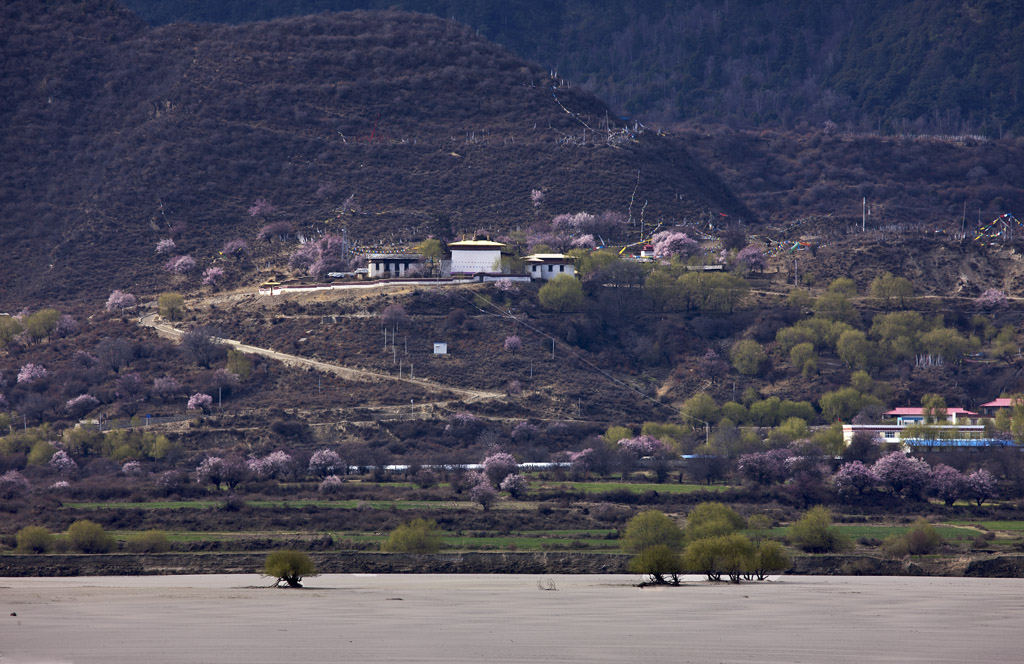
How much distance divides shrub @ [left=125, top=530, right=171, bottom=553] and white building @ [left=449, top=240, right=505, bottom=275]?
171 ft

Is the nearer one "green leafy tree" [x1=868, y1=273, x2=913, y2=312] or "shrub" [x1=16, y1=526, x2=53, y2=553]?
"shrub" [x1=16, y1=526, x2=53, y2=553]

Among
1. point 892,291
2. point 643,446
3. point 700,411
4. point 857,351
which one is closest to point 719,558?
point 643,446

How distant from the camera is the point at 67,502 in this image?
256 ft

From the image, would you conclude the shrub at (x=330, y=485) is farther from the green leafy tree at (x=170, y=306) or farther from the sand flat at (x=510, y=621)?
the green leafy tree at (x=170, y=306)

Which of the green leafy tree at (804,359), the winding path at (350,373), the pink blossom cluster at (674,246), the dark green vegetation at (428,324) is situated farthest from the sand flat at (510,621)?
the pink blossom cluster at (674,246)

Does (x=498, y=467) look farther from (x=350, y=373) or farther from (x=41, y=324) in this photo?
(x=41, y=324)

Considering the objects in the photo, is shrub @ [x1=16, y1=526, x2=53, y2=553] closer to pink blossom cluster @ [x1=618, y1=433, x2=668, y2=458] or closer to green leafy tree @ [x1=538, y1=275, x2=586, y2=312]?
pink blossom cluster @ [x1=618, y1=433, x2=668, y2=458]

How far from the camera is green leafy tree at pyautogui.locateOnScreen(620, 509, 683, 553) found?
191 ft

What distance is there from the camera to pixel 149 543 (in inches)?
2464

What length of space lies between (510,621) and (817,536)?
24.9 metres

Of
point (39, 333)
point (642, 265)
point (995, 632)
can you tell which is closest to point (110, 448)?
point (39, 333)

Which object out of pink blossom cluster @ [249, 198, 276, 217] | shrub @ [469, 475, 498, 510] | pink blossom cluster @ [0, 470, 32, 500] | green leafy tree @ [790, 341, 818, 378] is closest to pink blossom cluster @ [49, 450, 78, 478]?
pink blossom cluster @ [0, 470, 32, 500]

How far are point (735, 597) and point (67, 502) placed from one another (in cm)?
4321

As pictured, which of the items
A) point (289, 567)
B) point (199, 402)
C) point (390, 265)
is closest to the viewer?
point (289, 567)
